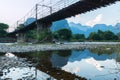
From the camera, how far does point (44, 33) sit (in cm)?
7212

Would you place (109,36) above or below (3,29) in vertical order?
below

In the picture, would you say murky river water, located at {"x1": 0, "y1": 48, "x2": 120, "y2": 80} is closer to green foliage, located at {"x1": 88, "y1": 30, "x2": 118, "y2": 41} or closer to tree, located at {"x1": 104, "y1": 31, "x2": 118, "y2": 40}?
tree, located at {"x1": 104, "y1": 31, "x2": 118, "y2": 40}

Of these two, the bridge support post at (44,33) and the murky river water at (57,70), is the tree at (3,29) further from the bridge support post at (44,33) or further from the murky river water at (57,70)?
the murky river water at (57,70)

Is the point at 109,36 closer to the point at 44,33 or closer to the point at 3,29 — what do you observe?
the point at 3,29

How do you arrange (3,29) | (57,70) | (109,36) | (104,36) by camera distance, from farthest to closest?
(104,36), (109,36), (3,29), (57,70)

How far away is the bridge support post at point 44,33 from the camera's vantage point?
7081 centimetres

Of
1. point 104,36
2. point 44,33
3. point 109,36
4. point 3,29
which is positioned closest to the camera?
point 44,33

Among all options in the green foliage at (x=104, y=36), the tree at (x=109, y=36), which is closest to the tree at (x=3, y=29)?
the green foliage at (x=104, y=36)

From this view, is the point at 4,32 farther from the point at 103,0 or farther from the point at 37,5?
the point at 103,0

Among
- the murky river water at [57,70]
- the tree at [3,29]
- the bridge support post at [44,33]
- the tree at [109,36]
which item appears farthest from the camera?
the tree at [109,36]

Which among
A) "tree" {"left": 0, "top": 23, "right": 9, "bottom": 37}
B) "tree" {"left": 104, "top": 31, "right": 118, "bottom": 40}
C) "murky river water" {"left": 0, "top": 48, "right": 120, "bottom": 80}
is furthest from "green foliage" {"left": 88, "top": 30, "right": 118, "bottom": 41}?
"murky river water" {"left": 0, "top": 48, "right": 120, "bottom": 80}

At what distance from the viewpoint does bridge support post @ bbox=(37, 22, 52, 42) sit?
70.8 metres

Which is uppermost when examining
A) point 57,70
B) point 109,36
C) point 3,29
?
point 3,29

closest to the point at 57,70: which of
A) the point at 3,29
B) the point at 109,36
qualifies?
the point at 3,29
